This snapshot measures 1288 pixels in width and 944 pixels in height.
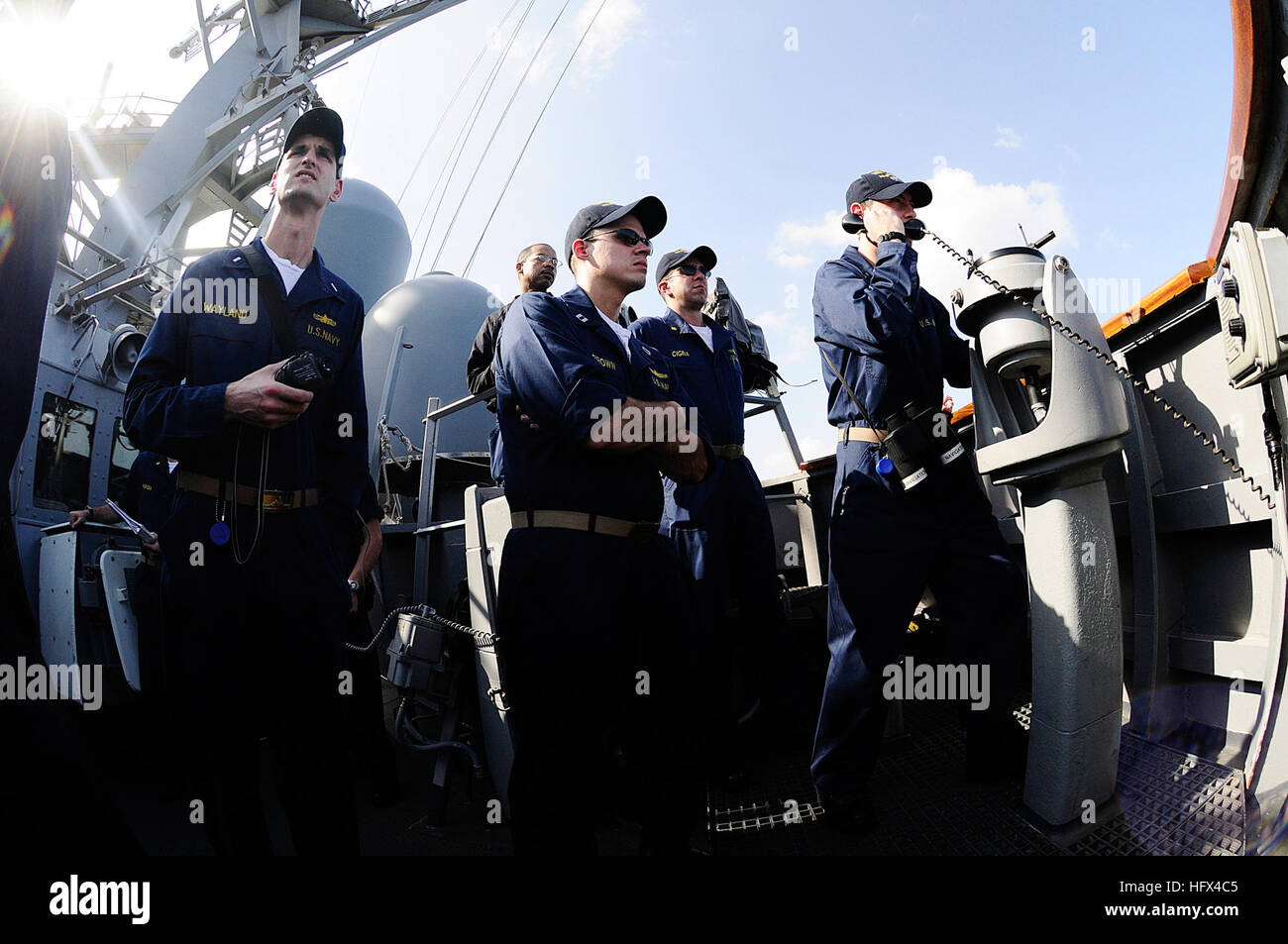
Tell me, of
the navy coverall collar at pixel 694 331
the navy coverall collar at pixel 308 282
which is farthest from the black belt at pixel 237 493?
the navy coverall collar at pixel 694 331

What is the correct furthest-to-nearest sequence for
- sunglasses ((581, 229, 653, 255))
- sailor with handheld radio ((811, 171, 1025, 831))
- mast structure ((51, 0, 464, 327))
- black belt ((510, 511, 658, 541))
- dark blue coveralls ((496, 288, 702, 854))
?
mast structure ((51, 0, 464, 327))
sailor with handheld radio ((811, 171, 1025, 831))
sunglasses ((581, 229, 653, 255))
black belt ((510, 511, 658, 541))
dark blue coveralls ((496, 288, 702, 854))

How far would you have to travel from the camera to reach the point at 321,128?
2.04 m

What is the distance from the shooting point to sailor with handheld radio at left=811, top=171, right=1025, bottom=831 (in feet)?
7.29

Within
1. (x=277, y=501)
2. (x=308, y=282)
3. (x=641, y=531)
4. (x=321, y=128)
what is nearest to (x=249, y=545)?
(x=277, y=501)

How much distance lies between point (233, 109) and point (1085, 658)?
14.5 meters

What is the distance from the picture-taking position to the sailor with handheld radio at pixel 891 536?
7.29 feet

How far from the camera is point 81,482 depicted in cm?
550

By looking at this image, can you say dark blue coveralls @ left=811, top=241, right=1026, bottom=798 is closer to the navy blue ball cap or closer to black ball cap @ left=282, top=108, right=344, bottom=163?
the navy blue ball cap

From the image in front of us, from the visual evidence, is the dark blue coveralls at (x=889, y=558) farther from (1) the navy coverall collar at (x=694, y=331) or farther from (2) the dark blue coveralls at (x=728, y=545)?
(1) the navy coverall collar at (x=694, y=331)

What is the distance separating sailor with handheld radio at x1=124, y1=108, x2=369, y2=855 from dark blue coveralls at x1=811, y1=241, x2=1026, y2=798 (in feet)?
4.94

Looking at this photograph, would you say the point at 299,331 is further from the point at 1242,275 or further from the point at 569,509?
the point at 1242,275

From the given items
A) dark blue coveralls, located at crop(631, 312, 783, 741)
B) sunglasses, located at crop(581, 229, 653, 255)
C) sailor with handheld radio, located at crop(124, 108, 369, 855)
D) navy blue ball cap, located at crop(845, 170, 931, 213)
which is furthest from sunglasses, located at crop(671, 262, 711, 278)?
sailor with handheld radio, located at crop(124, 108, 369, 855)

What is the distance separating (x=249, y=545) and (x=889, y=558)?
1.87 meters

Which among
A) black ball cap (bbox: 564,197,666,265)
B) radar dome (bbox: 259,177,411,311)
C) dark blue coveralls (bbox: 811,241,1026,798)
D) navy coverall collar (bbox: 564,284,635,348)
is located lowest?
dark blue coveralls (bbox: 811,241,1026,798)
